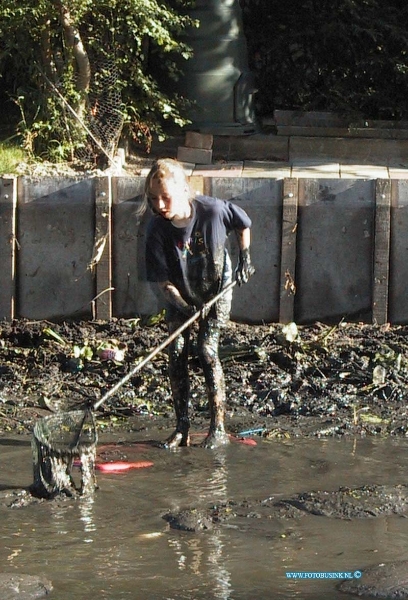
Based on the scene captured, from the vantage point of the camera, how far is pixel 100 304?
9766 mm

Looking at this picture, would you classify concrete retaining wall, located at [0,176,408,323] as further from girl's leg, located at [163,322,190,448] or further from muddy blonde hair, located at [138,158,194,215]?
muddy blonde hair, located at [138,158,194,215]

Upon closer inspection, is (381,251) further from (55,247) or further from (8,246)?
(8,246)

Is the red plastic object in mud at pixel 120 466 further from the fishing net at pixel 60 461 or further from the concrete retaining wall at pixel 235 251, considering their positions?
the concrete retaining wall at pixel 235 251

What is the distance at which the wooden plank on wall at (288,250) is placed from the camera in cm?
959

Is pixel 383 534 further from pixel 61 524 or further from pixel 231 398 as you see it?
pixel 231 398

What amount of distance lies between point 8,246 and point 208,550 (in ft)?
17.1

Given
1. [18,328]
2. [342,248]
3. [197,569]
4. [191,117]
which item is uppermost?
[191,117]

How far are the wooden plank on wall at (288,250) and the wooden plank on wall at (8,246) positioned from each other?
8.09 ft

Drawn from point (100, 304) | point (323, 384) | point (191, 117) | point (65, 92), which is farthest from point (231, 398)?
point (191, 117)

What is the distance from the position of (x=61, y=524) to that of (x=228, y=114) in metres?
8.21

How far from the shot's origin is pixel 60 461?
234 inches

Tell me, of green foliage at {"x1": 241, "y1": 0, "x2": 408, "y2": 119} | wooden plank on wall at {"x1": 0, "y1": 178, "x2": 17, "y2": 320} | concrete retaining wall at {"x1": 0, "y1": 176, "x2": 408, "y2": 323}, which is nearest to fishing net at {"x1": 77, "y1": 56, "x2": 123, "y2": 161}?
concrete retaining wall at {"x1": 0, "y1": 176, "x2": 408, "y2": 323}

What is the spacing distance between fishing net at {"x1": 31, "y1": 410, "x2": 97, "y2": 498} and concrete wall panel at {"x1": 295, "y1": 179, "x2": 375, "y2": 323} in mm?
3990

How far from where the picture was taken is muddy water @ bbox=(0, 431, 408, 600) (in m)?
4.71
